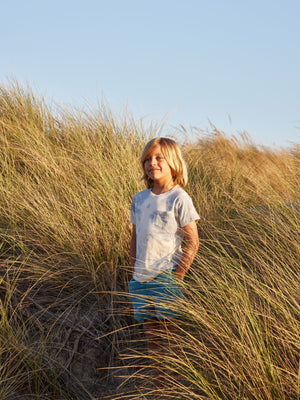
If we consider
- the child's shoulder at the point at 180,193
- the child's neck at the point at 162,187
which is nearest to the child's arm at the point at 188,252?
the child's shoulder at the point at 180,193

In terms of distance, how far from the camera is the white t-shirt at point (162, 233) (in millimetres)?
2342

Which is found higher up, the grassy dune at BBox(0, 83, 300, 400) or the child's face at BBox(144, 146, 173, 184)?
the child's face at BBox(144, 146, 173, 184)

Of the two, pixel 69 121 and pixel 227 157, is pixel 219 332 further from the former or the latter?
pixel 227 157

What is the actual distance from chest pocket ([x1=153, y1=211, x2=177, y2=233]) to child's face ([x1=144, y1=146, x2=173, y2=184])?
22 centimetres

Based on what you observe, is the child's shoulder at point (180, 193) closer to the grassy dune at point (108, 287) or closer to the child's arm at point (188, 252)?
the child's arm at point (188, 252)

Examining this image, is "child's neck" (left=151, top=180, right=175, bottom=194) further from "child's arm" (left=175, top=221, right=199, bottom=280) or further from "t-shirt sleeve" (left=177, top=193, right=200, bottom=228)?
"child's arm" (left=175, top=221, right=199, bottom=280)

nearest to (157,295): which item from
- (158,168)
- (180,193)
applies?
(180,193)

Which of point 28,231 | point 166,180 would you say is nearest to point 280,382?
point 166,180

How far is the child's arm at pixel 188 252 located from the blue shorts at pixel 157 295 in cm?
5

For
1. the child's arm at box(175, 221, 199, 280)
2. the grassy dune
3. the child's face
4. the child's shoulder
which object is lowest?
the grassy dune

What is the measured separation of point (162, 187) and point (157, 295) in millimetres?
599

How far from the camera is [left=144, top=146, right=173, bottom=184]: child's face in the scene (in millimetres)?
2470

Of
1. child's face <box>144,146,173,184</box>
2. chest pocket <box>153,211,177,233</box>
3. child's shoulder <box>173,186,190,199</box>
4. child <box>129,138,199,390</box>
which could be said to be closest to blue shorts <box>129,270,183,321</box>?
child <box>129,138,199,390</box>

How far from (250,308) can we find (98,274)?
1.37 m
